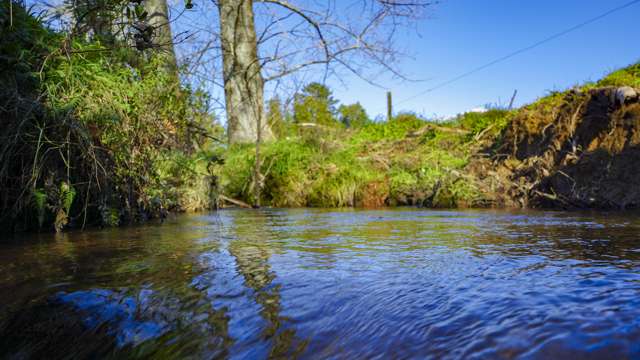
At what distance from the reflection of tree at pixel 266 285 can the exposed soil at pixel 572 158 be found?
4.12 m

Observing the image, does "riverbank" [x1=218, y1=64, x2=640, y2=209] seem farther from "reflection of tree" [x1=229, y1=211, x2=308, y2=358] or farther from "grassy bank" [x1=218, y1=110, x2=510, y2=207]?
"reflection of tree" [x1=229, y1=211, x2=308, y2=358]

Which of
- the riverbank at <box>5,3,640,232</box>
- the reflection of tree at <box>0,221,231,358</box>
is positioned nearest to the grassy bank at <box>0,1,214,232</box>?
the riverbank at <box>5,3,640,232</box>

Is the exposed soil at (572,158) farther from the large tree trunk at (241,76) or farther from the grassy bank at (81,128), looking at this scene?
the large tree trunk at (241,76)

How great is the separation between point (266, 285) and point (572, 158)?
5.66 metres

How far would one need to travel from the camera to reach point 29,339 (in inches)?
62.3

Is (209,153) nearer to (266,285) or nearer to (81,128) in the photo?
(81,128)

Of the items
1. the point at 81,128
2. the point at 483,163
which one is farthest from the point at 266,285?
the point at 483,163

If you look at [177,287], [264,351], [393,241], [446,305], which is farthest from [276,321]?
[393,241]

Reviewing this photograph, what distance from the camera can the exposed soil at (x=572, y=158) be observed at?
5.65 meters

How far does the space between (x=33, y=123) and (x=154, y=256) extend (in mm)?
1718

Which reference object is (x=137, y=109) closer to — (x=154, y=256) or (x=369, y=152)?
(x=154, y=256)

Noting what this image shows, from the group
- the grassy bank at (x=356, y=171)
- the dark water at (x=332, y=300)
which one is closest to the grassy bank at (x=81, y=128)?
the dark water at (x=332, y=300)

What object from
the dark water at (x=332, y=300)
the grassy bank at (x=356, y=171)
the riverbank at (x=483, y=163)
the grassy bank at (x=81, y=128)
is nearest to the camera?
the dark water at (x=332, y=300)

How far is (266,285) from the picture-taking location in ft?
5.86
